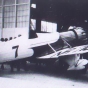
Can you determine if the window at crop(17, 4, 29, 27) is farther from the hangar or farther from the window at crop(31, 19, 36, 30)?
the window at crop(31, 19, 36, 30)

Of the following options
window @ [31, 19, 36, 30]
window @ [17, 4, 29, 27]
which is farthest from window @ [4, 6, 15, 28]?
window @ [31, 19, 36, 30]

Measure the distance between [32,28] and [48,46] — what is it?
0.81 metres

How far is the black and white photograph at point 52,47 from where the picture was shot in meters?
5.30

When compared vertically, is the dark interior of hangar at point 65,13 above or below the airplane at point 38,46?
above

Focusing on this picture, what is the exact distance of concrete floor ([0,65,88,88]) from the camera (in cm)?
446

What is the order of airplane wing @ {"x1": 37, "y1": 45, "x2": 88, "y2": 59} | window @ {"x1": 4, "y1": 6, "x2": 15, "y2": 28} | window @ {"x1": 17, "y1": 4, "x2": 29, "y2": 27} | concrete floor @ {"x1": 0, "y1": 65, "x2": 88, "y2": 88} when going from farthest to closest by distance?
1. window @ {"x1": 4, "y1": 6, "x2": 15, "y2": 28}
2. window @ {"x1": 17, "y1": 4, "x2": 29, "y2": 27}
3. airplane wing @ {"x1": 37, "y1": 45, "x2": 88, "y2": 59}
4. concrete floor @ {"x1": 0, "y1": 65, "x2": 88, "y2": 88}

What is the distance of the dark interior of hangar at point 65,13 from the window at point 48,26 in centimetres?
12

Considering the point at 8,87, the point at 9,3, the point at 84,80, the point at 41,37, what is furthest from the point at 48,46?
the point at 9,3

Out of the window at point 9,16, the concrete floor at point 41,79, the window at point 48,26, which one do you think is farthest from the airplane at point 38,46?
the window at point 9,16

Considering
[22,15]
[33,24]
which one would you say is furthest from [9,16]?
[33,24]

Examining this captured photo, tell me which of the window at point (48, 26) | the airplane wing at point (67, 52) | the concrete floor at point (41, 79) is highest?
the window at point (48, 26)

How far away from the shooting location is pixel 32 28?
6.32m

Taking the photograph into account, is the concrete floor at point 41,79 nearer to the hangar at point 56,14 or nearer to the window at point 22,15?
the hangar at point 56,14

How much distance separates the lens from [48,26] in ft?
17.9
